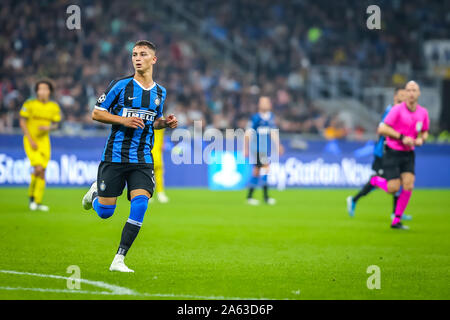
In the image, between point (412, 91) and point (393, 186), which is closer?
point (412, 91)

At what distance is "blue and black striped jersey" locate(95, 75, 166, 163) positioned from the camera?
789 centimetres

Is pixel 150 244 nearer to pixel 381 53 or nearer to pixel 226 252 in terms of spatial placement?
pixel 226 252

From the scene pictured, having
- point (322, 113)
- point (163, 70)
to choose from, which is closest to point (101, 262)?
point (163, 70)

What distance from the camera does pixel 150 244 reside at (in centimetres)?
1025

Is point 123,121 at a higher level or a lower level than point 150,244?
higher

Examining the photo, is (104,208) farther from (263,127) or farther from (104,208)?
(263,127)

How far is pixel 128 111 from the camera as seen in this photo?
7.93 metres

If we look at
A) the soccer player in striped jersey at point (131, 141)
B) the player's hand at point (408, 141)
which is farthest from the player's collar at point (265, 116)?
the soccer player in striped jersey at point (131, 141)

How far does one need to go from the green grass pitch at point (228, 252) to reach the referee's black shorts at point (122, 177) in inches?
34.5

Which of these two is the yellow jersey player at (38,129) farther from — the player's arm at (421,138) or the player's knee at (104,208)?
the player's arm at (421,138)

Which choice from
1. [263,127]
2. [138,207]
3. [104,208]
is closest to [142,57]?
[138,207]

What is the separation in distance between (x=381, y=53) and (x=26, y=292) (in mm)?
28189

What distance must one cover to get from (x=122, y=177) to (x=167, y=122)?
77 cm

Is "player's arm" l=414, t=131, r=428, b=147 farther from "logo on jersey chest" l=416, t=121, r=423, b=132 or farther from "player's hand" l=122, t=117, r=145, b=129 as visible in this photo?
"player's hand" l=122, t=117, r=145, b=129
